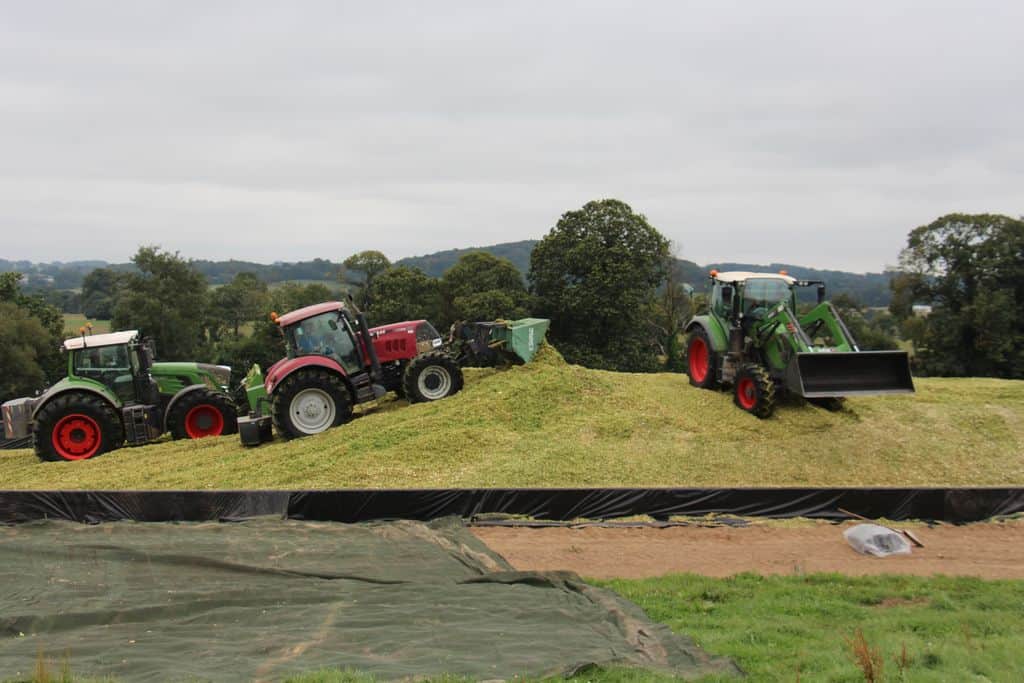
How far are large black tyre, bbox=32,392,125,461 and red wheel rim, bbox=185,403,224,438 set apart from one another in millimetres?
1014

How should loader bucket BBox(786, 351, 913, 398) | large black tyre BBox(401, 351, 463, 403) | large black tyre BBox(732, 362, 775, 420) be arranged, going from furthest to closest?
large black tyre BBox(401, 351, 463, 403), large black tyre BBox(732, 362, 775, 420), loader bucket BBox(786, 351, 913, 398)

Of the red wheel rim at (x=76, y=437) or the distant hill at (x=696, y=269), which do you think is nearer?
the red wheel rim at (x=76, y=437)

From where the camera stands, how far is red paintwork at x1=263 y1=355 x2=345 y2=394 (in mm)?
12180

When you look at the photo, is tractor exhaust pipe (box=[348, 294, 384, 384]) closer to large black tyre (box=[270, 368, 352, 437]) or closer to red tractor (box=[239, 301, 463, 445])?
red tractor (box=[239, 301, 463, 445])

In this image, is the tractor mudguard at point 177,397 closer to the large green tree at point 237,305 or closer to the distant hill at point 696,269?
the distant hill at point 696,269

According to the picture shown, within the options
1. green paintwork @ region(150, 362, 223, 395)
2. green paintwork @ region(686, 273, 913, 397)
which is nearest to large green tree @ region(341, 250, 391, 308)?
green paintwork @ region(150, 362, 223, 395)

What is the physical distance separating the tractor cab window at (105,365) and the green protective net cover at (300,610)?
5.37 m

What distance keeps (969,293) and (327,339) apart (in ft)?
88.0

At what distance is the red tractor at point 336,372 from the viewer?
40.2ft

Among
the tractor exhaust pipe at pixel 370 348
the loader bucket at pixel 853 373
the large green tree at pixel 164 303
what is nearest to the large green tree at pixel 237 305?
the large green tree at pixel 164 303

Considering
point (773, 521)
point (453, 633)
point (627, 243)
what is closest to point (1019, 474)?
point (773, 521)

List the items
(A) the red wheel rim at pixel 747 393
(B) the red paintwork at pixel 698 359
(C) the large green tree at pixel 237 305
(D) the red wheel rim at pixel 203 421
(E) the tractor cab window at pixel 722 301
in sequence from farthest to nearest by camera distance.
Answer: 1. (C) the large green tree at pixel 237 305
2. (B) the red paintwork at pixel 698 359
3. (E) the tractor cab window at pixel 722 301
4. (D) the red wheel rim at pixel 203 421
5. (A) the red wheel rim at pixel 747 393

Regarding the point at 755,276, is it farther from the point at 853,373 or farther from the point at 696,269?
the point at 696,269

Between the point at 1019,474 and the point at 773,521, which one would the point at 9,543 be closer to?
the point at 773,521
